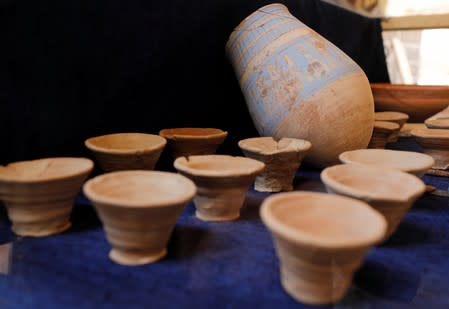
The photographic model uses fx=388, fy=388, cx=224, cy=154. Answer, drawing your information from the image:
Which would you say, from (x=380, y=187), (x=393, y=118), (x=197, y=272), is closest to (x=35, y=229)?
(x=197, y=272)

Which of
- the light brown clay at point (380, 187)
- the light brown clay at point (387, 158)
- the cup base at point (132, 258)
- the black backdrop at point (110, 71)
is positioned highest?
the black backdrop at point (110, 71)

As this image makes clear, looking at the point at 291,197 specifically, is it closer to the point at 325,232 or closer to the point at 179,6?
the point at 325,232

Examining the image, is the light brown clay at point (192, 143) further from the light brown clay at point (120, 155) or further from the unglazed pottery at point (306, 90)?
the unglazed pottery at point (306, 90)

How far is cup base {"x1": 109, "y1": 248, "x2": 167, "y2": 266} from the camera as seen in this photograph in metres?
0.92

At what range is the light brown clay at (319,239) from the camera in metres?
0.70

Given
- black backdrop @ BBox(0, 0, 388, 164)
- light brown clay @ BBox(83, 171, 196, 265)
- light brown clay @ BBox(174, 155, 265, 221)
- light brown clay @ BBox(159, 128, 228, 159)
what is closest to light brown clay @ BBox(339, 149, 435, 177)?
light brown clay @ BBox(174, 155, 265, 221)

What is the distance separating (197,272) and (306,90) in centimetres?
95

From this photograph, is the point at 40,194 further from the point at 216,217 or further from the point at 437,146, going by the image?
the point at 437,146

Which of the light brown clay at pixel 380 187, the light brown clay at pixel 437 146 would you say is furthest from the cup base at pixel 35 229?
the light brown clay at pixel 437 146

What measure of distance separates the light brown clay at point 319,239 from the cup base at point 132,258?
0.31 meters

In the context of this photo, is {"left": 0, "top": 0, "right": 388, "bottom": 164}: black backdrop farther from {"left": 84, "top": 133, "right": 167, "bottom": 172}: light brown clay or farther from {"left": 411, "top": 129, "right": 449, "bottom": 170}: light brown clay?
{"left": 411, "top": 129, "right": 449, "bottom": 170}: light brown clay

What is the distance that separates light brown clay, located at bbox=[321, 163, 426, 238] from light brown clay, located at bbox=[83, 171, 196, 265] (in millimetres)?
381

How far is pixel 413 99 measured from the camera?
2.69 meters

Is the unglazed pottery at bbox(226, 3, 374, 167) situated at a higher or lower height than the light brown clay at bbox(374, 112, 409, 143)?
higher
